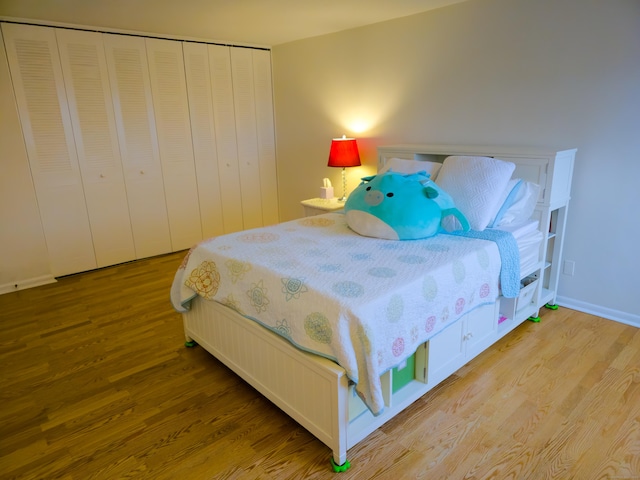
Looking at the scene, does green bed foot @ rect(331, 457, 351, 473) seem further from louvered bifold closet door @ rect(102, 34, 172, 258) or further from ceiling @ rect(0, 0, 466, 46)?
louvered bifold closet door @ rect(102, 34, 172, 258)

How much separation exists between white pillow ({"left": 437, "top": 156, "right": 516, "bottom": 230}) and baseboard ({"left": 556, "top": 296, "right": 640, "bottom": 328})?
3.40 ft

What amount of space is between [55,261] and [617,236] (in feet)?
14.5

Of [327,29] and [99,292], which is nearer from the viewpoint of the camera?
[99,292]

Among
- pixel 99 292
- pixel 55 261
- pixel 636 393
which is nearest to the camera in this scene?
pixel 636 393

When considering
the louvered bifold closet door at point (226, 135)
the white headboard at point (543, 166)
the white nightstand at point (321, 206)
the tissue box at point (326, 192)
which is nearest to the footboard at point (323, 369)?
the white headboard at point (543, 166)

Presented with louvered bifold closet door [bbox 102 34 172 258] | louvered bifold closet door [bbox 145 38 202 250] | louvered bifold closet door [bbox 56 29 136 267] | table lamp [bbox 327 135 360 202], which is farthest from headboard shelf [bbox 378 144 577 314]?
louvered bifold closet door [bbox 56 29 136 267]

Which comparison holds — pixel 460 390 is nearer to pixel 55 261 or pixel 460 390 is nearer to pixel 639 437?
pixel 639 437

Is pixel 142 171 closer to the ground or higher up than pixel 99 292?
higher up

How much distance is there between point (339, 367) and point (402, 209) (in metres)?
1.07

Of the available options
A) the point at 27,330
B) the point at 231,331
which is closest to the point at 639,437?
the point at 231,331

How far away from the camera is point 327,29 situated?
3.85 meters

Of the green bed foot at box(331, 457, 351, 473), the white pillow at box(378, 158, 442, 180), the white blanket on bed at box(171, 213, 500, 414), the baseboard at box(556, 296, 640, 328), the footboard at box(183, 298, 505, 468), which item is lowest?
the green bed foot at box(331, 457, 351, 473)

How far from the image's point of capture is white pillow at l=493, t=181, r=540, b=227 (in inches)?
102

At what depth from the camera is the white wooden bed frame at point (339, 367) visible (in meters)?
1.67
